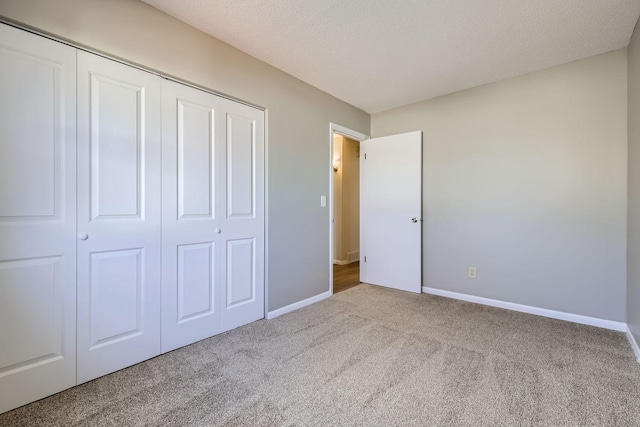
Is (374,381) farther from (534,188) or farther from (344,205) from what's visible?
(344,205)

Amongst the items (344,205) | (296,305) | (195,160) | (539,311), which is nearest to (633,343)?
(539,311)

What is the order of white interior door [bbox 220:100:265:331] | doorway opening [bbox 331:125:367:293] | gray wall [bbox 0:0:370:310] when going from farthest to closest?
doorway opening [bbox 331:125:367:293], white interior door [bbox 220:100:265:331], gray wall [bbox 0:0:370:310]

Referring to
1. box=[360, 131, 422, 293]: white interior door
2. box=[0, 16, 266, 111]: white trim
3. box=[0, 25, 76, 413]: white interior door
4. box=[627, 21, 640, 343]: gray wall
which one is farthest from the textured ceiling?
box=[360, 131, 422, 293]: white interior door

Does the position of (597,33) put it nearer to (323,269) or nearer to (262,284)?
(323,269)

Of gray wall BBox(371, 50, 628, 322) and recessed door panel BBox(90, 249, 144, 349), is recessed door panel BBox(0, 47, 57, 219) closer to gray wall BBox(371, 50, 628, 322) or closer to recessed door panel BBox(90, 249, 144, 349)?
recessed door panel BBox(90, 249, 144, 349)

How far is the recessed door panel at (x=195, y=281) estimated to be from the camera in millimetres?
2150

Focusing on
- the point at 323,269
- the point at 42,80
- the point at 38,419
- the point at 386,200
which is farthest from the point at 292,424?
the point at 386,200

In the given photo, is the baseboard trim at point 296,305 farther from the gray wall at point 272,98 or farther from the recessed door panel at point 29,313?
the recessed door panel at point 29,313

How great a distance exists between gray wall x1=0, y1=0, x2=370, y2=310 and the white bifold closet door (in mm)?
141

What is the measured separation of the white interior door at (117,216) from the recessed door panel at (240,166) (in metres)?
0.57

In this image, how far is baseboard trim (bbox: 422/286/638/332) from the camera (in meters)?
2.47

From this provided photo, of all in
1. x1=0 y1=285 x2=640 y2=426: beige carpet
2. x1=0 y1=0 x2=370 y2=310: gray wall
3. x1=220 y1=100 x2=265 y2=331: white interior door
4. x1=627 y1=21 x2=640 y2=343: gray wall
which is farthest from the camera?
x1=220 y1=100 x2=265 y2=331: white interior door

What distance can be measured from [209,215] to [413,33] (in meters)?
2.10

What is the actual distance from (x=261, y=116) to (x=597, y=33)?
2.72 m
